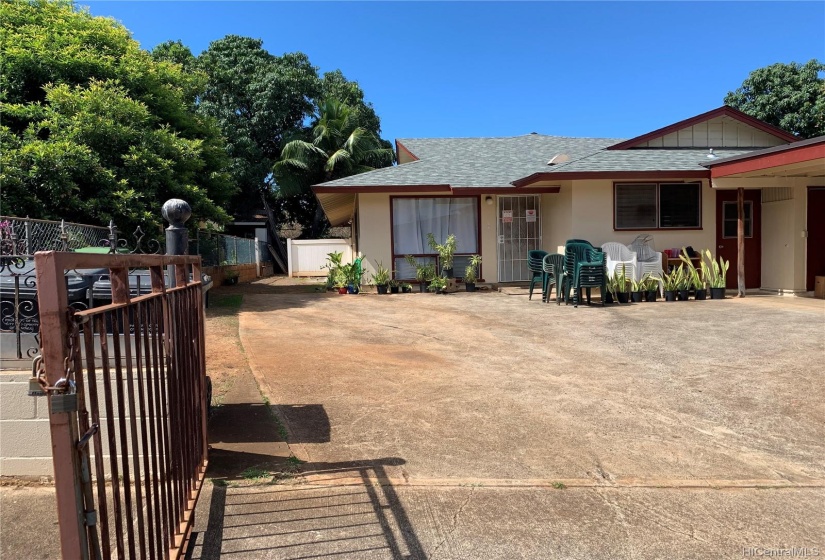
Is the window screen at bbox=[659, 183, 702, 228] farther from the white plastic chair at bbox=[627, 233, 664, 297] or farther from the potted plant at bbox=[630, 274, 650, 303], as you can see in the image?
the potted plant at bbox=[630, 274, 650, 303]

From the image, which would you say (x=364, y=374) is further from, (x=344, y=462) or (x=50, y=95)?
(x=50, y=95)

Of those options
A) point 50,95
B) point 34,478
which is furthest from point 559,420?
point 50,95

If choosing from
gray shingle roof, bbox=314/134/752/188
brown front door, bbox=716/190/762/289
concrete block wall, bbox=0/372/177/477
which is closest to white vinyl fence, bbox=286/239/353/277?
gray shingle roof, bbox=314/134/752/188

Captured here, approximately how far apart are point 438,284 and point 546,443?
30.7 ft

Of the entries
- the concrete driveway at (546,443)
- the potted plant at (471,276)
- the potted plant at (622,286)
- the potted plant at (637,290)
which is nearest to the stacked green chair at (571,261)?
the potted plant at (622,286)

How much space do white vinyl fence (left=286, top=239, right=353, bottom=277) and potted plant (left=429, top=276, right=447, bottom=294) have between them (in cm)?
1145

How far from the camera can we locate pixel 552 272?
36.6 ft

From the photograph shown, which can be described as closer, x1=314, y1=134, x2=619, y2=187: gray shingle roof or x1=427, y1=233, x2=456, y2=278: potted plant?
x1=427, y1=233, x2=456, y2=278: potted plant

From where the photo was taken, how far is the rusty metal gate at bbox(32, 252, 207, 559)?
146 centimetres

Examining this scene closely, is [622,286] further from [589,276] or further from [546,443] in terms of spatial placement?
[546,443]

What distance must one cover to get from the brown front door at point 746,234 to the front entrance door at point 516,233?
14.5ft
